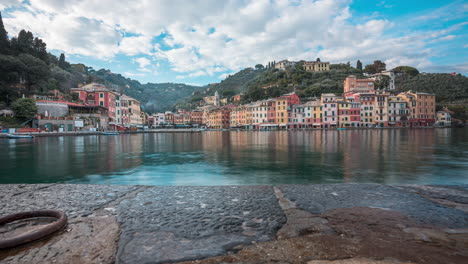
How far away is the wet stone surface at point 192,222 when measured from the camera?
254 centimetres

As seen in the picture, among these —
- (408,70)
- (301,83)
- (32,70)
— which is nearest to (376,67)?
(408,70)

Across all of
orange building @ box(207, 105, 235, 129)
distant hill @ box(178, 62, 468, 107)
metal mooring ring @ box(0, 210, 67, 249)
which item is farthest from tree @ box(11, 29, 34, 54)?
metal mooring ring @ box(0, 210, 67, 249)

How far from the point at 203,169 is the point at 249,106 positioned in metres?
75.4

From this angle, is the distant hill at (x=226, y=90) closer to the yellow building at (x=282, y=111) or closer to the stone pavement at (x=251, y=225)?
the yellow building at (x=282, y=111)

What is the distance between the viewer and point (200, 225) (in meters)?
3.22

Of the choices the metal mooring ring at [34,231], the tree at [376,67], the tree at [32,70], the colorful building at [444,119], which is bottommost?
the metal mooring ring at [34,231]

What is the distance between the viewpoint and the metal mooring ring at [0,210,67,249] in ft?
8.52

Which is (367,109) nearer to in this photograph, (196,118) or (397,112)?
(397,112)

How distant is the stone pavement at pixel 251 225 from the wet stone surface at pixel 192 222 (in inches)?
0.5

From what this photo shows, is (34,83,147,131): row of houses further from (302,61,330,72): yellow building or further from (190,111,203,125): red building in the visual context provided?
(302,61,330,72): yellow building

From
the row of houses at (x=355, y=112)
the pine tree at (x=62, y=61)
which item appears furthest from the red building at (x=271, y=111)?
the pine tree at (x=62, y=61)

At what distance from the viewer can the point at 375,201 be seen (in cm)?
413

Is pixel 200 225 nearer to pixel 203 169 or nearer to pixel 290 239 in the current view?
pixel 290 239

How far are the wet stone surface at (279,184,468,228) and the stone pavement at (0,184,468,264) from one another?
0.05 ft
